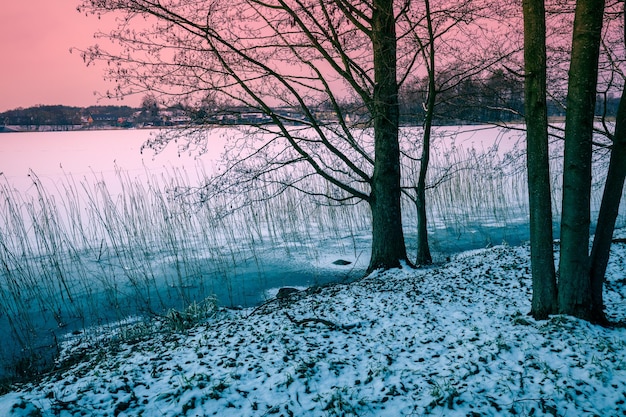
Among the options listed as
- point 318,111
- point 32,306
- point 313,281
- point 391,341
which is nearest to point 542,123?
point 391,341

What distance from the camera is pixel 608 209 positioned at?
337 cm

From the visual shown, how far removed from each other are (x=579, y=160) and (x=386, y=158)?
3258mm

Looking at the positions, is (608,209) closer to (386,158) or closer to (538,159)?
(538,159)

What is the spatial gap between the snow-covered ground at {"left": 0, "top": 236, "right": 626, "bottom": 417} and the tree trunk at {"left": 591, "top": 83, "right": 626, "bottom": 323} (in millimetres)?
331

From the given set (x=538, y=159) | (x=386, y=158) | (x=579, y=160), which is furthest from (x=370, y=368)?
(x=386, y=158)

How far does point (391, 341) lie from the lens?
3.63 meters

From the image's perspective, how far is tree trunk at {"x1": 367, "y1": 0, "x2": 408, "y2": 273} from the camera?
6.11 meters

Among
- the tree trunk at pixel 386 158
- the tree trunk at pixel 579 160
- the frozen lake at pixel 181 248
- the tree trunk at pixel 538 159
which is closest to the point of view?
the tree trunk at pixel 579 160

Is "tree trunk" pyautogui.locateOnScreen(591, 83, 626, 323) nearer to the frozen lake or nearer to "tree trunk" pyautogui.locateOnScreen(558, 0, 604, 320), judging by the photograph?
"tree trunk" pyautogui.locateOnScreen(558, 0, 604, 320)

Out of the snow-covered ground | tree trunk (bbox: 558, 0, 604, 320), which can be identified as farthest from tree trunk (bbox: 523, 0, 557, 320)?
the snow-covered ground

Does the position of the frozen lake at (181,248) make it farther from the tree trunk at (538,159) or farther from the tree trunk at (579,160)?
the tree trunk at (579,160)

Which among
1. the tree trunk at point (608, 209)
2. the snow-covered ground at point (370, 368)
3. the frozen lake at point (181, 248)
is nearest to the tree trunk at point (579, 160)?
the tree trunk at point (608, 209)

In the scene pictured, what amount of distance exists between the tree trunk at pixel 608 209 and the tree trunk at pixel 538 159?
33 centimetres

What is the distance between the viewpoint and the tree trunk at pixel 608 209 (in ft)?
10.6
